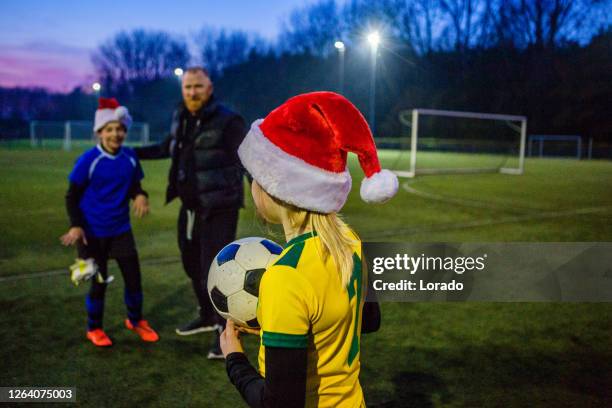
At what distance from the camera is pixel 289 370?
4.78 ft

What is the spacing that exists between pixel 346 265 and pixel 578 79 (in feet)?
158

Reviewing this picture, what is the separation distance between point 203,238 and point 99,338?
3.74ft

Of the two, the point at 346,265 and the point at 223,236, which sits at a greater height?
the point at 346,265

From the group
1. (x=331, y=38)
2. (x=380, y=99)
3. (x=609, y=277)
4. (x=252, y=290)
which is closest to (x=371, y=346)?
(x=252, y=290)

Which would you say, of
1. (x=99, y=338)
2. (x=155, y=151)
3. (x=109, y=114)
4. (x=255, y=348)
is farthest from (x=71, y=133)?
(x=255, y=348)

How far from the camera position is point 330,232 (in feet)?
5.41

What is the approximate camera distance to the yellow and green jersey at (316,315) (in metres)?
1.44

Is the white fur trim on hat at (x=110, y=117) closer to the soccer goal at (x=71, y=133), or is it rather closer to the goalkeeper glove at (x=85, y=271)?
the goalkeeper glove at (x=85, y=271)

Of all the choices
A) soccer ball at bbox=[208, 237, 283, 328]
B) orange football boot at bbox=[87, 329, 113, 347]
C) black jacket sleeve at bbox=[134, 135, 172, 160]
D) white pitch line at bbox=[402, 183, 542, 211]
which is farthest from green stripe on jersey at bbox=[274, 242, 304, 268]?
white pitch line at bbox=[402, 183, 542, 211]

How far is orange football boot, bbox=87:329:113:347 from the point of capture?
4316 mm

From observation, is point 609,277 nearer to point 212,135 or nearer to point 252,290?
point 212,135

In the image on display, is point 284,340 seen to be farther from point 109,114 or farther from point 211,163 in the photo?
point 109,114

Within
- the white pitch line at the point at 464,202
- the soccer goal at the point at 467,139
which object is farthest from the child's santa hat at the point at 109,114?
the soccer goal at the point at 467,139

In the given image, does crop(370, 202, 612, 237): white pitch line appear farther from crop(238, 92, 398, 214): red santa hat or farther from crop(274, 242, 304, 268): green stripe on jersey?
crop(274, 242, 304, 268): green stripe on jersey
